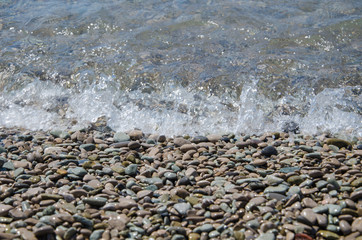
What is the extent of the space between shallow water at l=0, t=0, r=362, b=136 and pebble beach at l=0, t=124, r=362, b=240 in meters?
0.51

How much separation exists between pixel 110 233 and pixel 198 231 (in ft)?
1.76

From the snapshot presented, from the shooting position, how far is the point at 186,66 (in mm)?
5781

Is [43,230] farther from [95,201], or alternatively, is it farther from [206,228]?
[206,228]

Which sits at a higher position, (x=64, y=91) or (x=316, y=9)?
(x=316, y=9)

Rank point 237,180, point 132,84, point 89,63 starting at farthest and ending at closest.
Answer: point 89,63 → point 132,84 → point 237,180

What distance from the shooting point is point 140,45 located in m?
6.50

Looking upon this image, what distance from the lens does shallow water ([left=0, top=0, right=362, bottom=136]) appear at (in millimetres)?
4816

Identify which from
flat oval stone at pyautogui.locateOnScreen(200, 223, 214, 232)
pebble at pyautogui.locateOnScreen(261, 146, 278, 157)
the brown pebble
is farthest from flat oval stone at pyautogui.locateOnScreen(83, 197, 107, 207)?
pebble at pyautogui.locateOnScreen(261, 146, 278, 157)

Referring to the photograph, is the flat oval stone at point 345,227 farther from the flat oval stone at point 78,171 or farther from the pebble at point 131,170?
the flat oval stone at point 78,171

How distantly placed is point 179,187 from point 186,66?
2778mm

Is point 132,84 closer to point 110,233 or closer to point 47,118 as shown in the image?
point 47,118

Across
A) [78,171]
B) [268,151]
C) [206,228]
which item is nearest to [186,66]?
[268,151]

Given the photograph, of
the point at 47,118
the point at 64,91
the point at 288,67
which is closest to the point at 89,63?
the point at 64,91

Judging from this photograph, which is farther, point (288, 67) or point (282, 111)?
point (288, 67)
